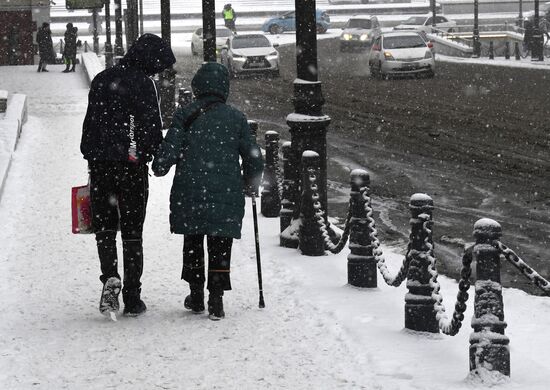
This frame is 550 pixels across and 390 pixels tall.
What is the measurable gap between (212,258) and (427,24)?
176 ft

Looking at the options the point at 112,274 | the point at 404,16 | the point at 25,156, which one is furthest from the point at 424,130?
the point at 404,16

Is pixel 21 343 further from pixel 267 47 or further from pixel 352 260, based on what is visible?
pixel 267 47

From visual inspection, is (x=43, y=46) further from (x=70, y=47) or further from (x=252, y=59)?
(x=252, y=59)

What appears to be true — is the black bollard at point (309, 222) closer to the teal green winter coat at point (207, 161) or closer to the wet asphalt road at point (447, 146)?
the wet asphalt road at point (447, 146)

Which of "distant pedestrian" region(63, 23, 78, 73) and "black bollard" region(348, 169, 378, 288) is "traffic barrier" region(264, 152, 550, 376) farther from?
"distant pedestrian" region(63, 23, 78, 73)

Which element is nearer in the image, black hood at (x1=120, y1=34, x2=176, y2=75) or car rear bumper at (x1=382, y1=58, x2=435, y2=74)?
black hood at (x1=120, y1=34, x2=176, y2=75)

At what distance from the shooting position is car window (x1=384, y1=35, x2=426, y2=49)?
36.0m

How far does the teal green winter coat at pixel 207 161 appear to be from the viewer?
24.6 ft

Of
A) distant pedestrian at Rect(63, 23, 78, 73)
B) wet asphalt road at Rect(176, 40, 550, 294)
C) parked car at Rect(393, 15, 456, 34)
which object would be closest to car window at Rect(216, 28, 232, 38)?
parked car at Rect(393, 15, 456, 34)

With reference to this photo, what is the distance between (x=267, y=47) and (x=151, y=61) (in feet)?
104

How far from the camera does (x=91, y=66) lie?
1487 inches

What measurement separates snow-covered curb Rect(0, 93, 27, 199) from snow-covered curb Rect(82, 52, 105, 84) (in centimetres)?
993

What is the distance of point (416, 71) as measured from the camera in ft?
115

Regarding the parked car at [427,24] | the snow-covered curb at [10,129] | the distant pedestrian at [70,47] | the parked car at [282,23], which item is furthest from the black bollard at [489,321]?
the parked car at [282,23]
